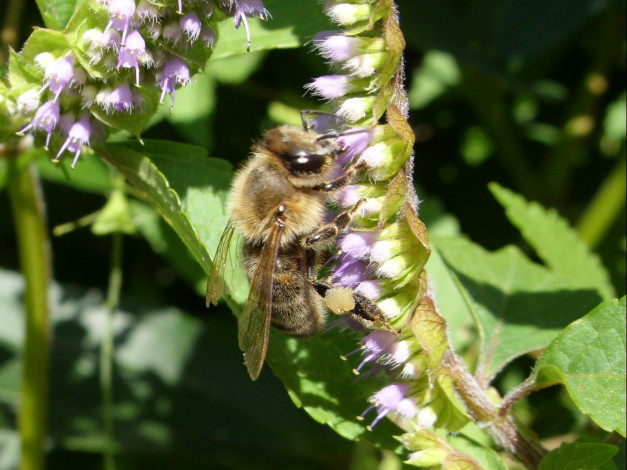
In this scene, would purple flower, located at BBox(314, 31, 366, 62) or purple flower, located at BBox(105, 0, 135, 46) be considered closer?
purple flower, located at BBox(314, 31, 366, 62)

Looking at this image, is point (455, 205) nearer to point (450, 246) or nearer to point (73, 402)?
point (450, 246)

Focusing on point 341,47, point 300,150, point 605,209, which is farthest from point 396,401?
point 605,209

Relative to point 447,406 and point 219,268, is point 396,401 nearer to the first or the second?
point 447,406

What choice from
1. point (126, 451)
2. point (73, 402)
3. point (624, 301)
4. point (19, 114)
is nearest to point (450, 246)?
point (624, 301)

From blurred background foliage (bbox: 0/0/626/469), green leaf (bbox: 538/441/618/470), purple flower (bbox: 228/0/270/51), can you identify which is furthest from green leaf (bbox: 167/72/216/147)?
green leaf (bbox: 538/441/618/470)

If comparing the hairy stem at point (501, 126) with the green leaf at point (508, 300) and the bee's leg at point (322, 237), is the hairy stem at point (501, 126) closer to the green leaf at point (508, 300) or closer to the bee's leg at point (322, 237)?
the green leaf at point (508, 300)

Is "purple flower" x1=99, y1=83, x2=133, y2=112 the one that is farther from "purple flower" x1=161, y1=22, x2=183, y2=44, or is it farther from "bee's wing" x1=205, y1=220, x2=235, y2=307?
"bee's wing" x1=205, y1=220, x2=235, y2=307

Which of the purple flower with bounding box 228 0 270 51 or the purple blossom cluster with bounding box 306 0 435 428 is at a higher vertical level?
the purple flower with bounding box 228 0 270 51
